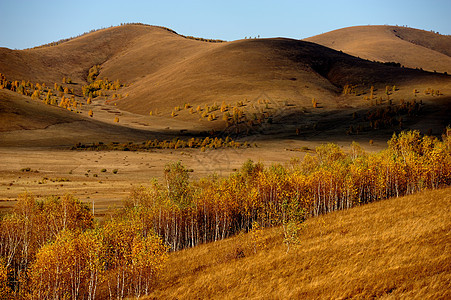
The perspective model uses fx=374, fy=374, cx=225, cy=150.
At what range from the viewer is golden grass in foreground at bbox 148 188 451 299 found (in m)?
26.3

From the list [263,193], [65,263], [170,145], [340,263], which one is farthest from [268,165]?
[340,263]

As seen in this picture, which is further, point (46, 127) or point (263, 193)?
point (46, 127)

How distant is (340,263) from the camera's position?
32.3 m

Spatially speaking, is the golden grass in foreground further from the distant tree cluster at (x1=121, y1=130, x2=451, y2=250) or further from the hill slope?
the hill slope

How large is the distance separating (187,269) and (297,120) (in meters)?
151

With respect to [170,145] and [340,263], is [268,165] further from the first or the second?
[340,263]

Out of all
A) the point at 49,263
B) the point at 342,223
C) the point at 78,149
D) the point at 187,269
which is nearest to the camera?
the point at 49,263

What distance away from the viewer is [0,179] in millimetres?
90438

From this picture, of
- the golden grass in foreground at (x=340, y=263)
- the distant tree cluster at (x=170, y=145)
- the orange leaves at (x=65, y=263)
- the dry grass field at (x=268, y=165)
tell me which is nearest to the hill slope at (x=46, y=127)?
the dry grass field at (x=268, y=165)

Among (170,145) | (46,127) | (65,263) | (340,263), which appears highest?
(46,127)

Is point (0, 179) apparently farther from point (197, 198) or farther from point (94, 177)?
point (197, 198)

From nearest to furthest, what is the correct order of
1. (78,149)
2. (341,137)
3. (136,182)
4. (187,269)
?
(187,269)
(136,182)
(78,149)
(341,137)

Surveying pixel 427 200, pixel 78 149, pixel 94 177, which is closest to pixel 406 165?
pixel 427 200

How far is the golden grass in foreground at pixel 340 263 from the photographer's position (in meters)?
26.3
